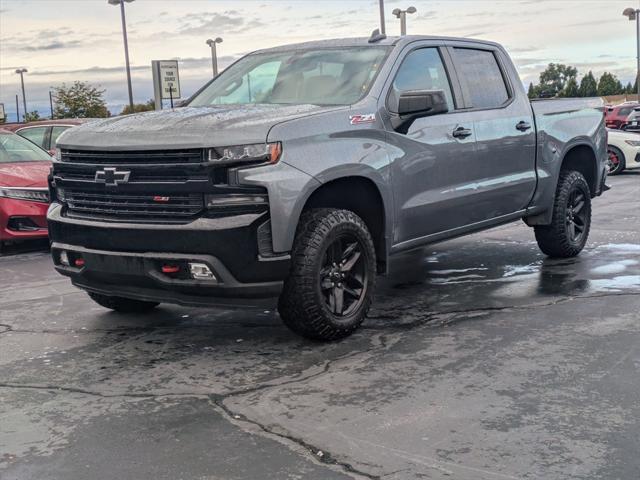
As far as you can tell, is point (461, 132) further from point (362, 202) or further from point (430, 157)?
point (362, 202)

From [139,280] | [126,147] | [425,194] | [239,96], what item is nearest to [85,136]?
[126,147]

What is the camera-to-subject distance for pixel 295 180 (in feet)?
15.9

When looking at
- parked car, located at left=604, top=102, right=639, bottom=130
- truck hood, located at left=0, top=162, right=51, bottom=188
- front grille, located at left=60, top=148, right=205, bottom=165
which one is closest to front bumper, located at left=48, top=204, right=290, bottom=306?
front grille, located at left=60, top=148, right=205, bottom=165

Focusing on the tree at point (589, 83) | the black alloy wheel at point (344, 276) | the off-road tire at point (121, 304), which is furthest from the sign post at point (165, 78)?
the tree at point (589, 83)

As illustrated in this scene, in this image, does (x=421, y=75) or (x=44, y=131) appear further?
(x=44, y=131)

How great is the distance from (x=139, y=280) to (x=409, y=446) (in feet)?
6.97

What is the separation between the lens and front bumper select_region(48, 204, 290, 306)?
4.75m

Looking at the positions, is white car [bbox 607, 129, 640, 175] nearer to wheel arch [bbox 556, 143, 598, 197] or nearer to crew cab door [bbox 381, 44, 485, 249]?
wheel arch [bbox 556, 143, 598, 197]

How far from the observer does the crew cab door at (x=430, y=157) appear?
5754 mm

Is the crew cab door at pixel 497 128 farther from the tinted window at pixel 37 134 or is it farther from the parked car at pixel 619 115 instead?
the parked car at pixel 619 115

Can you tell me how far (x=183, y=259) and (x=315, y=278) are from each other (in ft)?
2.53

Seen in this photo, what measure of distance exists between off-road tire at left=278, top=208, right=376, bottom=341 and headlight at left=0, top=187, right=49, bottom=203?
5.40m

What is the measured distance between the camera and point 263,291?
15.9ft

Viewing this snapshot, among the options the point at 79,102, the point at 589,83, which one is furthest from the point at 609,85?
the point at 79,102
